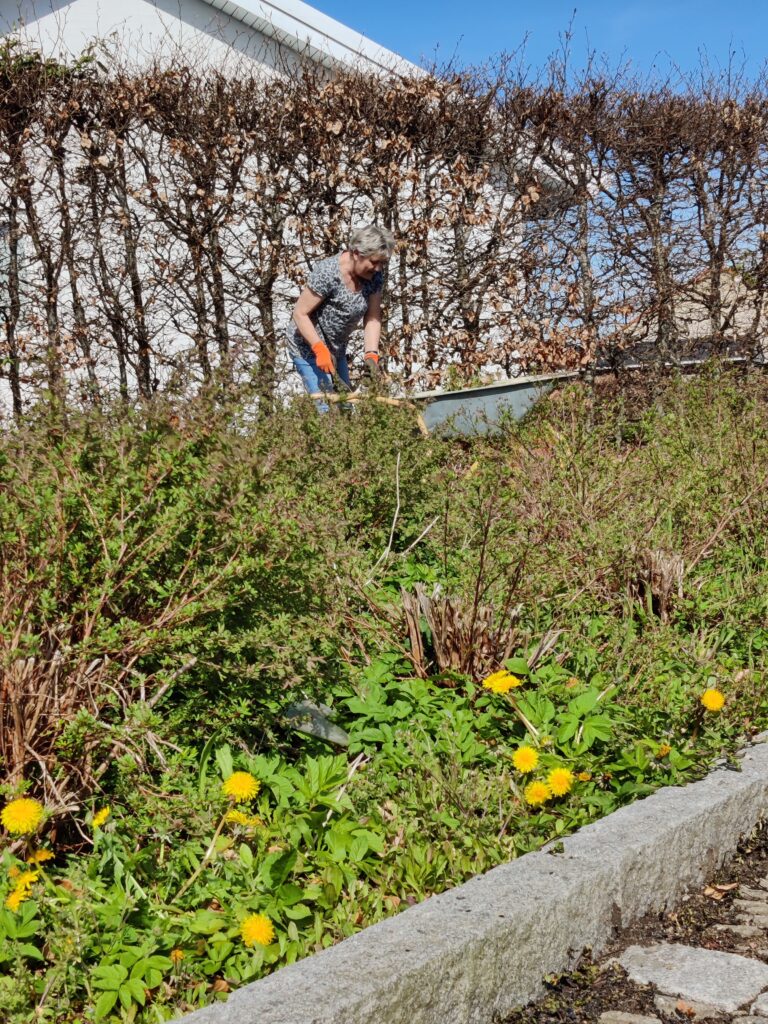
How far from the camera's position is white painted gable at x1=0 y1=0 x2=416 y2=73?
1159 cm

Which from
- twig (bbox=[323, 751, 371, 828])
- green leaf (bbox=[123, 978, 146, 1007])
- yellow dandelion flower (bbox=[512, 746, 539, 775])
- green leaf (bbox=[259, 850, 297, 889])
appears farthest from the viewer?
yellow dandelion flower (bbox=[512, 746, 539, 775])

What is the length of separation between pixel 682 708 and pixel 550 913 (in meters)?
1.15

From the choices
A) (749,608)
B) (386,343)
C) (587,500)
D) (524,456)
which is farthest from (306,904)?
(386,343)

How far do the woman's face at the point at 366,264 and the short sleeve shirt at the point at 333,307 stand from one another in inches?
4.1

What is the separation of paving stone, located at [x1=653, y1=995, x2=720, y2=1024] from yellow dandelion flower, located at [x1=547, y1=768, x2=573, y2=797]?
1.90ft

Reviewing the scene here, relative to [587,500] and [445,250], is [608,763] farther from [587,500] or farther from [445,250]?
[445,250]

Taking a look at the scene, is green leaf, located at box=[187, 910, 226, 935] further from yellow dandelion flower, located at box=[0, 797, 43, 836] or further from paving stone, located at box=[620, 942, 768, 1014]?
paving stone, located at box=[620, 942, 768, 1014]

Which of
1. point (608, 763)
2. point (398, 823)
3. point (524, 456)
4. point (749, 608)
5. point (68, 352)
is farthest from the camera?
point (68, 352)

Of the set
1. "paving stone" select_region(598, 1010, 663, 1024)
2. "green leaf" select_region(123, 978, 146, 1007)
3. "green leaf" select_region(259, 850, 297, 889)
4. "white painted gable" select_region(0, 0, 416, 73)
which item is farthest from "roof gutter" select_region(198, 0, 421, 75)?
"green leaf" select_region(123, 978, 146, 1007)

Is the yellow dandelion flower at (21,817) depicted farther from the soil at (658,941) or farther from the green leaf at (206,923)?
the soil at (658,941)

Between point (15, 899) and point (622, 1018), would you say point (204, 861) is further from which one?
point (622, 1018)

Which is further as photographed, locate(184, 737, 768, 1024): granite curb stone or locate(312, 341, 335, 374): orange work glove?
locate(312, 341, 335, 374): orange work glove

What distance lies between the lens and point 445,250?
10.6 metres

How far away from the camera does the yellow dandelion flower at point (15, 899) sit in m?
2.22
